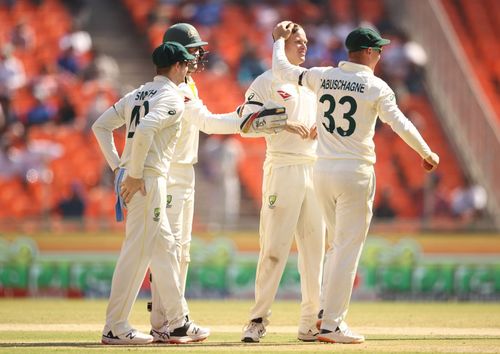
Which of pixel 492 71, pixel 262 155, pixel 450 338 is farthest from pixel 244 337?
pixel 492 71

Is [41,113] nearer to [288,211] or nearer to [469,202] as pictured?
[469,202]

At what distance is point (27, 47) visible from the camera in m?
20.4

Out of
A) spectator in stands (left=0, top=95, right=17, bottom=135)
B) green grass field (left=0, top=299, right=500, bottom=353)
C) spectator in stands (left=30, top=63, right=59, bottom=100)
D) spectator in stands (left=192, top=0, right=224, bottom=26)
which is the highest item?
spectator in stands (left=192, top=0, right=224, bottom=26)

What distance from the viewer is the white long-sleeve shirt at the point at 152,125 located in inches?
350

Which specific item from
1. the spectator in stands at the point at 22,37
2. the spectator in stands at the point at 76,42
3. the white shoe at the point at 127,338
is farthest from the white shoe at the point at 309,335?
the spectator in stands at the point at 22,37

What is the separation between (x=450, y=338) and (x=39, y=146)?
9.43 m

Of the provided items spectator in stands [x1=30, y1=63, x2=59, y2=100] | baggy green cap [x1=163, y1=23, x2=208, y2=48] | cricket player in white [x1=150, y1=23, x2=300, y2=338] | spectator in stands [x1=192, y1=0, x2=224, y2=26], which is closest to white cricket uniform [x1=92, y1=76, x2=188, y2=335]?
cricket player in white [x1=150, y1=23, x2=300, y2=338]

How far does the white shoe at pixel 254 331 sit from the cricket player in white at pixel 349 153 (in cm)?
61

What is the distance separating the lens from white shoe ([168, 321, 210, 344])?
30.3 feet

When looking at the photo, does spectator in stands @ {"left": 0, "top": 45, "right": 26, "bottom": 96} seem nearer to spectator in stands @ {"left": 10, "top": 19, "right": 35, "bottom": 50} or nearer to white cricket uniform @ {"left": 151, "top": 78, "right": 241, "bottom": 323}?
spectator in stands @ {"left": 10, "top": 19, "right": 35, "bottom": 50}

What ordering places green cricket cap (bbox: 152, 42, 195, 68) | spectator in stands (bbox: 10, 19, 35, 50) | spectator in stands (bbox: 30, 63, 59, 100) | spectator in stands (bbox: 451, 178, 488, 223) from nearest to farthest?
1. green cricket cap (bbox: 152, 42, 195, 68)
2. spectator in stands (bbox: 451, 178, 488, 223)
3. spectator in stands (bbox: 30, 63, 59, 100)
4. spectator in stands (bbox: 10, 19, 35, 50)

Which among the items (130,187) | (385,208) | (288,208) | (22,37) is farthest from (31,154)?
(130,187)

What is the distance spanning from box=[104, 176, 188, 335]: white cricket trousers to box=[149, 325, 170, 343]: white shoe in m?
0.25

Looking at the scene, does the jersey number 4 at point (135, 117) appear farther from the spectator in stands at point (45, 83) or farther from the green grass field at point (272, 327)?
the spectator in stands at point (45, 83)
